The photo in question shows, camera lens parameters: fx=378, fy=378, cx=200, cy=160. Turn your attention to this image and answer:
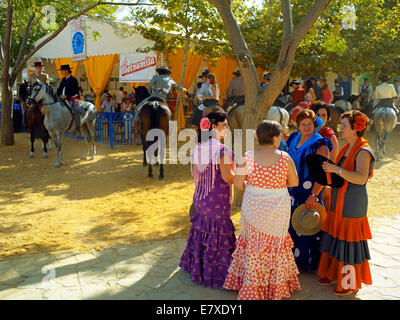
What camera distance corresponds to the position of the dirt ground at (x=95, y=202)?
5450 mm

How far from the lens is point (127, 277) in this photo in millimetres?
4250

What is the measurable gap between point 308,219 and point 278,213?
0.47 metres

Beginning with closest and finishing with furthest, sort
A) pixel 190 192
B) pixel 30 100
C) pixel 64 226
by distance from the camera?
pixel 64 226 → pixel 190 192 → pixel 30 100

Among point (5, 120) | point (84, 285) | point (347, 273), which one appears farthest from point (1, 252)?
point (5, 120)

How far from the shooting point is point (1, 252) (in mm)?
4891

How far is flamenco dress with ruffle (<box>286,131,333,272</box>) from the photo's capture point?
4195 millimetres

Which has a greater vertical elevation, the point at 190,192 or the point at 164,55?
the point at 164,55

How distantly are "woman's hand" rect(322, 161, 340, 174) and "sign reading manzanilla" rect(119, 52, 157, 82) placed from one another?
1118 cm

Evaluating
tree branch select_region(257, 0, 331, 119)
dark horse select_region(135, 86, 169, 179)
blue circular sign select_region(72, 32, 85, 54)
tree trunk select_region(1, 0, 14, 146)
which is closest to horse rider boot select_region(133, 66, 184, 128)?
dark horse select_region(135, 86, 169, 179)

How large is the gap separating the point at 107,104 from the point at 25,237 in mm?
11681

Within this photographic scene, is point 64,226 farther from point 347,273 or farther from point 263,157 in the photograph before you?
point 347,273

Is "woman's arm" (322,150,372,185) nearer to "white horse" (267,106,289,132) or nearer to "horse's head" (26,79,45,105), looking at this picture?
"white horse" (267,106,289,132)

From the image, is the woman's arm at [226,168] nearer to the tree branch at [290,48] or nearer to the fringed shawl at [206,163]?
the fringed shawl at [206,163]

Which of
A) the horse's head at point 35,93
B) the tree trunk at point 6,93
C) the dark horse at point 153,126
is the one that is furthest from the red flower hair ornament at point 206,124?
the tree trunk at point 6,93
